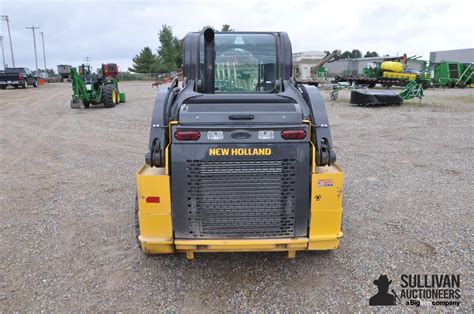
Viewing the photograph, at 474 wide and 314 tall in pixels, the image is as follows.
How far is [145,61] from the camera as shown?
2613 inches

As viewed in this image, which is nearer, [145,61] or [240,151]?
[240,151]

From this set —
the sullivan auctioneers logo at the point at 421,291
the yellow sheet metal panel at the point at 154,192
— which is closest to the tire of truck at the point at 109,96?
the yellow sheet metal panel at the point at 154,192

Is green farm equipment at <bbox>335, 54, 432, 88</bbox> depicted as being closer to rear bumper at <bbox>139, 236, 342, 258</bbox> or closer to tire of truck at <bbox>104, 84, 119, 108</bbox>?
tire of truck at <bbox>104, 84, 119, 108</bbox>

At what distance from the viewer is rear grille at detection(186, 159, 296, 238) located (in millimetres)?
3262

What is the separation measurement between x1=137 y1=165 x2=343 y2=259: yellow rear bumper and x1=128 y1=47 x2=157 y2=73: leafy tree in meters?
65.4

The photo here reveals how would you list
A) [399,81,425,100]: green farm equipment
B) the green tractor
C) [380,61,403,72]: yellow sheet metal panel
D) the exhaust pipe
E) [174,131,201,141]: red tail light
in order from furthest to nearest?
[380,61,403,72]: yellow sheet metal panel, [399,81,425,100]: green farm equipment, the green tractor, the exhaust pipe, [174,131,201,141]: red tail light

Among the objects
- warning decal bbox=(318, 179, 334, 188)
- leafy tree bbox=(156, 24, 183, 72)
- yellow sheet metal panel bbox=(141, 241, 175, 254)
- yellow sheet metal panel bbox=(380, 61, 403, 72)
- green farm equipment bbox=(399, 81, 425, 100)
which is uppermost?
leafy tree bbox=(156, 24, 183, 72)

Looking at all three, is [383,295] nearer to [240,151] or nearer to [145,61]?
[240,151]

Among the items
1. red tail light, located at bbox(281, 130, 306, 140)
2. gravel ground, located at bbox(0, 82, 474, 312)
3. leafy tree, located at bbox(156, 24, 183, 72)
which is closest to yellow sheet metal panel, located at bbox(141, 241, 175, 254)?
gravel ground, located at bbox(0, 82, 474, 312)

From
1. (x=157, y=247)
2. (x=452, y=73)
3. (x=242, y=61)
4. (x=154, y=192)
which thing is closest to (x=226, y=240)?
(x=157, y=247)

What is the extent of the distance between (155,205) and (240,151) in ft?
2.92

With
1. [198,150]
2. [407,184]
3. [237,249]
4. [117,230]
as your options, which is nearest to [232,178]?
[198,150]

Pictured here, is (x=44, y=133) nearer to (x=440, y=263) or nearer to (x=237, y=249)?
(x=237, y=249)

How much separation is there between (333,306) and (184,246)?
4.55 ft
